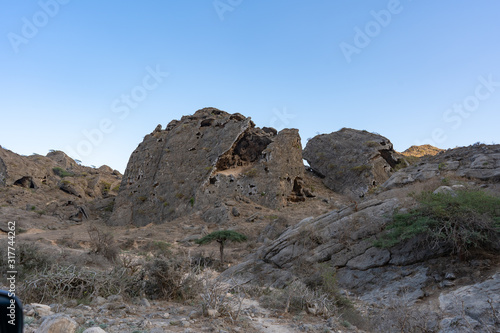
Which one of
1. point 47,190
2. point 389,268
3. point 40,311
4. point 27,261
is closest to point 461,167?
point 389,268

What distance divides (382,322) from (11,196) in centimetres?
3355

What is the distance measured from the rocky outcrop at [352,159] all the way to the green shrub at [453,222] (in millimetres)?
22169

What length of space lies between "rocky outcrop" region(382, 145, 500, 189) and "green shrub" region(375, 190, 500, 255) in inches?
302

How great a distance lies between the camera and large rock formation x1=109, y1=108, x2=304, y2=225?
26422mm

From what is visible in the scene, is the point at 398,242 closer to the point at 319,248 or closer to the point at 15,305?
the point at 319,248

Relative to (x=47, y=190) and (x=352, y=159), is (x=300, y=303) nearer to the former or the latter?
(x=352, y=159)

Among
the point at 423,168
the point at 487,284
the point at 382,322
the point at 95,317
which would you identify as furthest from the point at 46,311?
the point at 423,168

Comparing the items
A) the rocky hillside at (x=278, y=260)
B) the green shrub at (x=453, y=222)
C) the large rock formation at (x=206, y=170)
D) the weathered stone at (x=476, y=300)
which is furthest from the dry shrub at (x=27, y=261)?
the large rock formation at (x=206, y=170)

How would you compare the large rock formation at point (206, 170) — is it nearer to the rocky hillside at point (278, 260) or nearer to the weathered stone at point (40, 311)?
the rocky hillside at point (278, 260)

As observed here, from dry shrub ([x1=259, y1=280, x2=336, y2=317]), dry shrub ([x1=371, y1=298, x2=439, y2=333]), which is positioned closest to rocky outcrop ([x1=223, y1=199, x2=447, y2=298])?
dry shrub ([x1=371, y1=298, x2=439, y2=333])

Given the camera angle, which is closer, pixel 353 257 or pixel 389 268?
pixel 389 268

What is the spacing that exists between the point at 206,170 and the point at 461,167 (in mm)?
18763

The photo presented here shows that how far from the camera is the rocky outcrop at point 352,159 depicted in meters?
31.9

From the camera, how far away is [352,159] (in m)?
34.0
